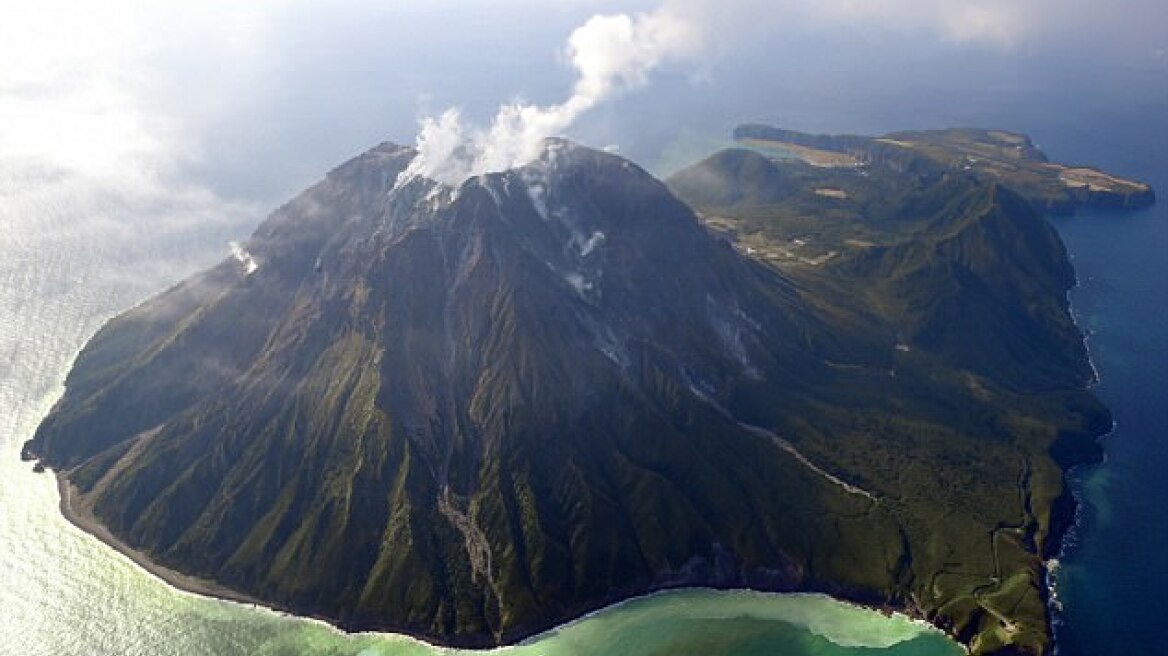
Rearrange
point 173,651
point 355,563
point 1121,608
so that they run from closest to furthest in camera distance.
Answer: point 173,651 → point 1121,608 → point 355,563

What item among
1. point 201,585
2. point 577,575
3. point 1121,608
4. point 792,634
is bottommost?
point 1121,608

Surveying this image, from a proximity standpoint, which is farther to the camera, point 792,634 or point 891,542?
point 891,542

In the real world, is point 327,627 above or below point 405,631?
above

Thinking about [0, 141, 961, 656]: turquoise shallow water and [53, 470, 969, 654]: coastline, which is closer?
[0, 141, 961, 656]: turquoise shallow water

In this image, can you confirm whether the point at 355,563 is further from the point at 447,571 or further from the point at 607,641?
the point at 607,641

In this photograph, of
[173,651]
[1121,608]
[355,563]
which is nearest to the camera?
[173,651]

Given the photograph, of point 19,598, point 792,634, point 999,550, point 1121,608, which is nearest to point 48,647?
point 19,598

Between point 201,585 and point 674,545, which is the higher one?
point 201,585

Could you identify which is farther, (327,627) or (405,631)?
(327,627)

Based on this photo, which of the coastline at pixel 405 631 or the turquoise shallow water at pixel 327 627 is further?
the coastline at pixel 405 631
